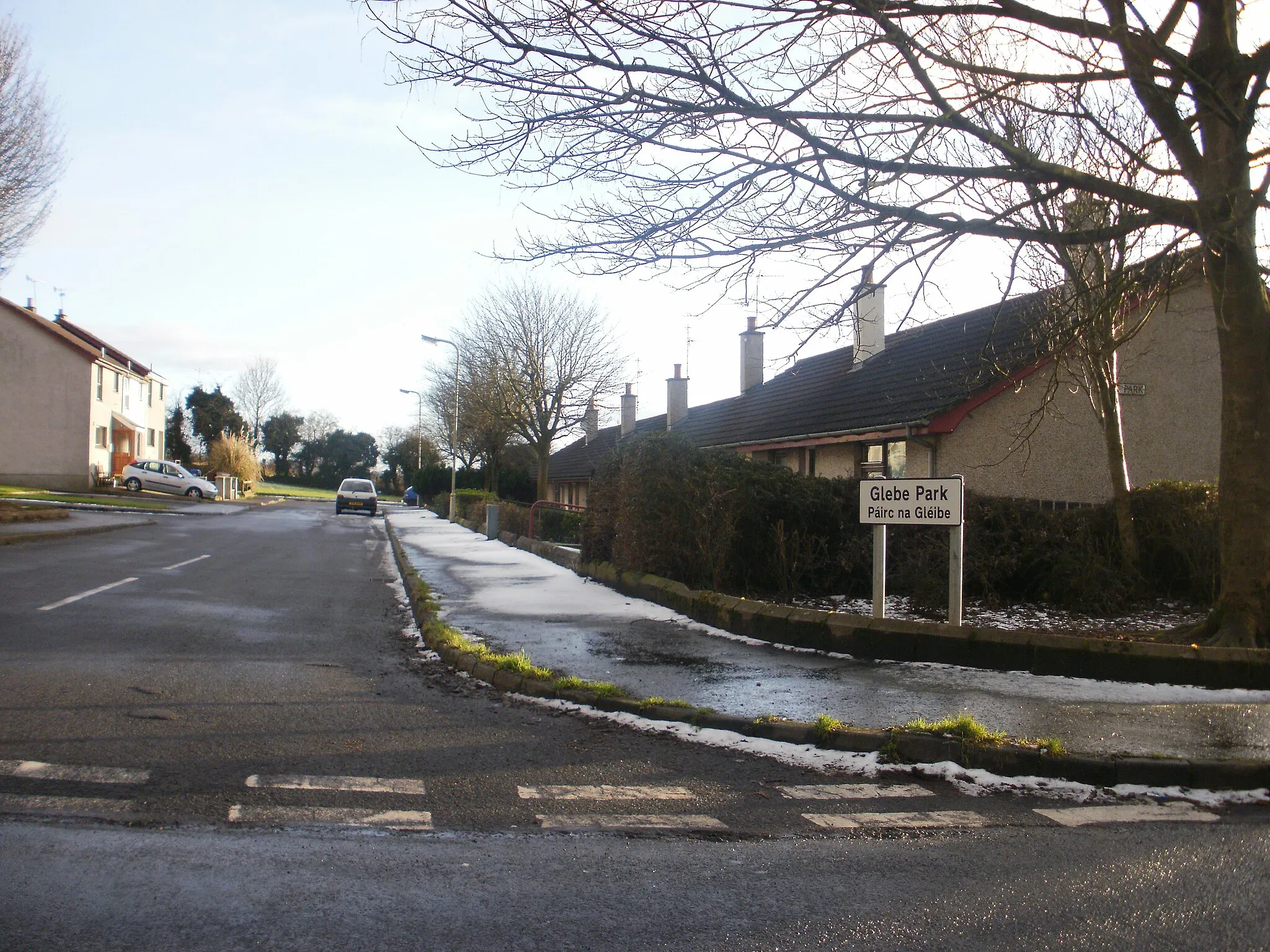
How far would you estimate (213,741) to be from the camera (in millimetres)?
5555

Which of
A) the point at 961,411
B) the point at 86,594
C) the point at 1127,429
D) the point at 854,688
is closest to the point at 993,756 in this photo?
the point at 854,688

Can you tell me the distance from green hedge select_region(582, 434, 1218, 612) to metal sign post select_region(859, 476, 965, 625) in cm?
178

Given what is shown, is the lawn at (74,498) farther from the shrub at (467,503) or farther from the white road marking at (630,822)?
the white road marking at (630,822)

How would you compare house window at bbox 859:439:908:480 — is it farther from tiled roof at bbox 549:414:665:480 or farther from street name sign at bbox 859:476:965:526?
tiled roof at bbox 549:414:665:480

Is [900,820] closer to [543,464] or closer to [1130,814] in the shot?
[1130,814]

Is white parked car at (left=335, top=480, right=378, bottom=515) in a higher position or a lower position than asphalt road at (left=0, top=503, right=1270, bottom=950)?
higher

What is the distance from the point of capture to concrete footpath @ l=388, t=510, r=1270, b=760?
6.16 m

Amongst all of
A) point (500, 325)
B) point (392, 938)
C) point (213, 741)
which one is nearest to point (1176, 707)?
point (392, 938)

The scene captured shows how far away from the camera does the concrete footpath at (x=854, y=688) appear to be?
20.2ft

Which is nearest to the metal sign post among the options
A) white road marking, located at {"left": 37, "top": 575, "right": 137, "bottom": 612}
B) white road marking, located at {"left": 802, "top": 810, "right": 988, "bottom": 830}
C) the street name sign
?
the street name sign

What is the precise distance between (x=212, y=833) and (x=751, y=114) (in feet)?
21.4

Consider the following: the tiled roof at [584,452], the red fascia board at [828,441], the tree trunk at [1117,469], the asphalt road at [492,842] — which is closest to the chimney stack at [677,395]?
the tiled roof at [584,452]

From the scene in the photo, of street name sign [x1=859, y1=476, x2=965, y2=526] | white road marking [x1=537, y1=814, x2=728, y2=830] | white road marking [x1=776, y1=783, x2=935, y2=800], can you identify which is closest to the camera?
white road marking [x1=537, y1=814, x2=728, y2=830]

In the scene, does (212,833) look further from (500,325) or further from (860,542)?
(500,325)
